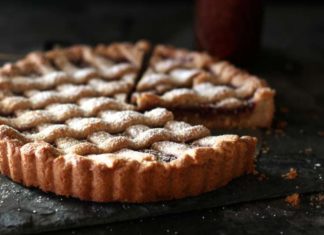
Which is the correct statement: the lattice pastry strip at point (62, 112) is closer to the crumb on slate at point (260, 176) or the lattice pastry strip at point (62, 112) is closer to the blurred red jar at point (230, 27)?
the crumb on slate at point (260, 176)

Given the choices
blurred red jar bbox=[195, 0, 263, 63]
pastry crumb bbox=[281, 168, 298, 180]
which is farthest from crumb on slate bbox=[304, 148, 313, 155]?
blurred red jar bbox=[195, 0, 263, 63]

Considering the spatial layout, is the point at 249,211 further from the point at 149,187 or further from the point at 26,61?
the point at 26,61

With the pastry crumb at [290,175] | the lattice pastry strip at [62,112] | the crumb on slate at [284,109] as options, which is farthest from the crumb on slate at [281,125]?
the lattice pastry strip at [62,112]

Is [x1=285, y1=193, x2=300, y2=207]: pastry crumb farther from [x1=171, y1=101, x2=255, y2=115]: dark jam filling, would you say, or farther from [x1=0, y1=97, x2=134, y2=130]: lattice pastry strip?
[x1=0, y1=97, x2=134, y2=130]: lattice pastry strip

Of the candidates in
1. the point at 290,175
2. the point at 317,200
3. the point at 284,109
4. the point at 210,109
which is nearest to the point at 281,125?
the point at 284,109

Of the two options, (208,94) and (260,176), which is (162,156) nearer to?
(260,176)

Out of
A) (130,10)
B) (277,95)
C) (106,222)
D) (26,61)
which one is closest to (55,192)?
(106,222)
